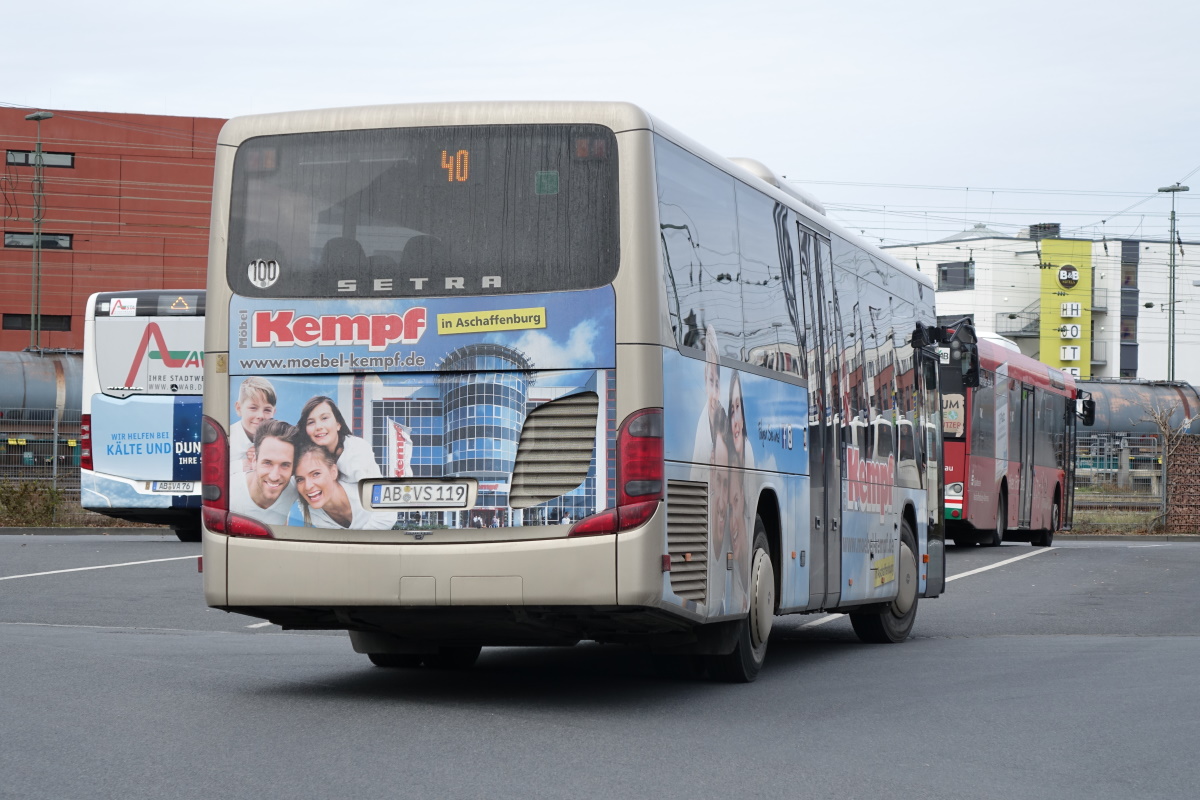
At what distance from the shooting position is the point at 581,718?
8.70m

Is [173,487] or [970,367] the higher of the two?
[970,367]

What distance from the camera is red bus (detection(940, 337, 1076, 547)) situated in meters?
26.8

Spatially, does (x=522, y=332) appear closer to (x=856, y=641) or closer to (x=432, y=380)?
(x=432, y=380)

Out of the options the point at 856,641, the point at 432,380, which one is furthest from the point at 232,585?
the point at 856,641

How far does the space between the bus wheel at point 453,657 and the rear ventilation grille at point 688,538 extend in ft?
7.73

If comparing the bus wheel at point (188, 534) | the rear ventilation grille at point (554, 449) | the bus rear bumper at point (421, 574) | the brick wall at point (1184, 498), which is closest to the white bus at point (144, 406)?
the bus wheel at point (188, 534)

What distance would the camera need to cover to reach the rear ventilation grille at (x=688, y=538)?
28.7 ft

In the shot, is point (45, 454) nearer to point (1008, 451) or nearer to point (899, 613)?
point (1008, 451)

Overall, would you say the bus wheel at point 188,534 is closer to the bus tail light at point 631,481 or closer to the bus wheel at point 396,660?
the bus wheel at point 396,660

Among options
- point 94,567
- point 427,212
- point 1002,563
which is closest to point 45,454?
point 94,567

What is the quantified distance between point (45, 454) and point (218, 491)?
25.9m

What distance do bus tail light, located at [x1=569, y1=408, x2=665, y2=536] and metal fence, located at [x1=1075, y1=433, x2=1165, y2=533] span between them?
105 feet

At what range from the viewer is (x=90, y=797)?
6.30m

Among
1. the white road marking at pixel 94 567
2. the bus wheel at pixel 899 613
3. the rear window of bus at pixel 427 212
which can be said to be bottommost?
the white road marking at pixel 94 567
